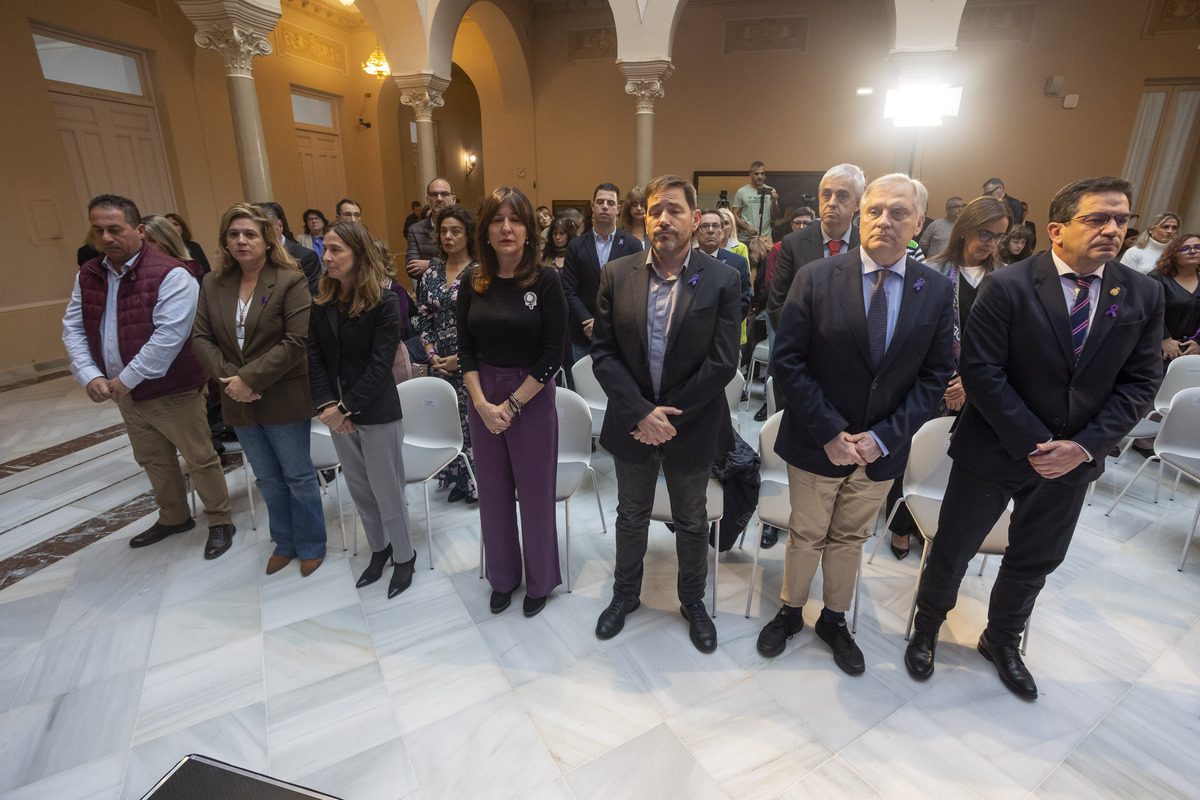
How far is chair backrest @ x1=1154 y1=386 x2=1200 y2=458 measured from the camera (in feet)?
9.60

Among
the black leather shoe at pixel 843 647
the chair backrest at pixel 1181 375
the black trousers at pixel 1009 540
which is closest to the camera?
the black trousers at pixel 1009 540

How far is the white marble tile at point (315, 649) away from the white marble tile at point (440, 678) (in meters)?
0.16

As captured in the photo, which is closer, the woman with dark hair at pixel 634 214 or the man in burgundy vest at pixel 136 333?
the man in burgundy vest at pixel 136 333

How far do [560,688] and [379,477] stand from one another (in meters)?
1.20

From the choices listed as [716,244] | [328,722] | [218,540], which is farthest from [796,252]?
[218,540]

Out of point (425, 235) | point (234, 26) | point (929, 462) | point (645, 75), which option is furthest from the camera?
point (645, 75)

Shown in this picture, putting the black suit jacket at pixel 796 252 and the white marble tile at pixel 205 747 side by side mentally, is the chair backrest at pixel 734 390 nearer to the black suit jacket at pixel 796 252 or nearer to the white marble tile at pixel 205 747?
the black suit jacket at pixel 796 252

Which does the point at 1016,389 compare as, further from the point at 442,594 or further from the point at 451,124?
the point at 451,124

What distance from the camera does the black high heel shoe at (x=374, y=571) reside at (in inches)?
109

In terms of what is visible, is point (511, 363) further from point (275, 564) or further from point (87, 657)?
point (87, 657)

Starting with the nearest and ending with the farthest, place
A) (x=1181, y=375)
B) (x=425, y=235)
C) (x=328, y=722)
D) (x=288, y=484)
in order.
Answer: (x=328, y=722) → (x=288, y=484) → (x=1181, y=375) → (x=425, y=235)

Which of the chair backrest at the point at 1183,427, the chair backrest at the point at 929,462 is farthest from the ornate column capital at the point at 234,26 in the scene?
the chair backrest at the point at 1183,427

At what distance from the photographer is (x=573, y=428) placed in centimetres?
287

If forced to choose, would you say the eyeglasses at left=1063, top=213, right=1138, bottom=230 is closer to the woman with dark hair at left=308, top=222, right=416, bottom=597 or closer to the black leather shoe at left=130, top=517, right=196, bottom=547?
the woman with dark hair at left=308, top=222, right=416, bottom=597
